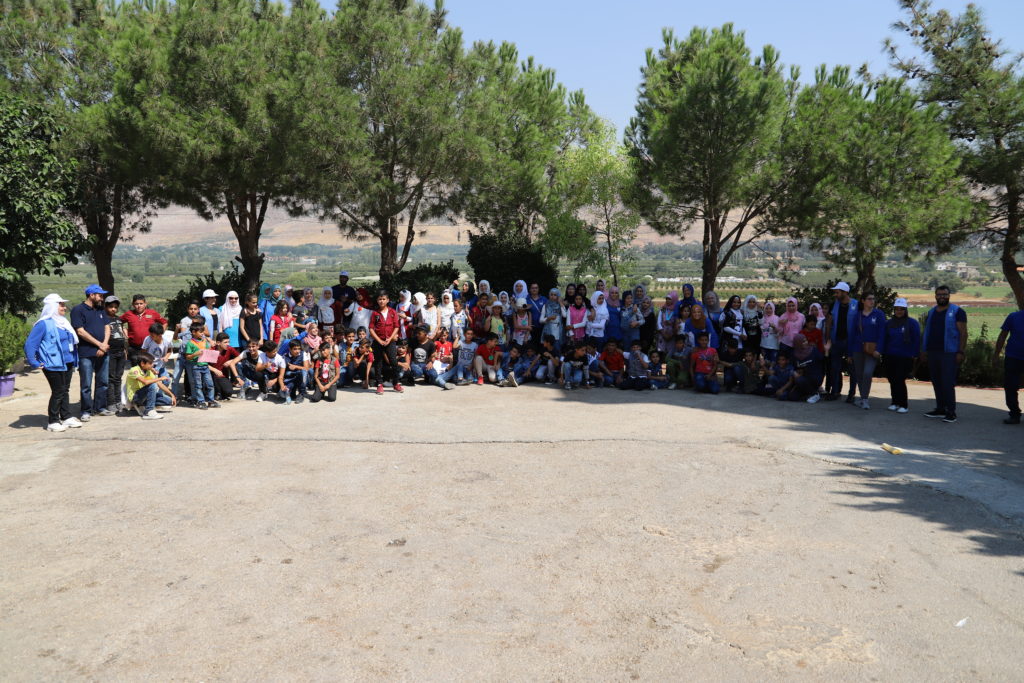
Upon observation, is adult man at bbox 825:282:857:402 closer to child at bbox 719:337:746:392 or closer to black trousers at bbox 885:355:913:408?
black trousers at bbox 885:355:913:408

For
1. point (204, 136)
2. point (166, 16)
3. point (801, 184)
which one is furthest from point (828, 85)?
point (166, 16)

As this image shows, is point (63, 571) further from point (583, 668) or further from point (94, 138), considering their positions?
point (94, 138)

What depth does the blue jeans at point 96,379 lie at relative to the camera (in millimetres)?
9719

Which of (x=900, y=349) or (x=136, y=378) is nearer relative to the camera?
(x=136, y=378)

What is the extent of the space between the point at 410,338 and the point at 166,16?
11.8m

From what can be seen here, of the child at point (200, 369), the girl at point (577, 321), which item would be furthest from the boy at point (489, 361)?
the child at point (200, 369)

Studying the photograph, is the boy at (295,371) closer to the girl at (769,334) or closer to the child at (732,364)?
the child at (732,364)

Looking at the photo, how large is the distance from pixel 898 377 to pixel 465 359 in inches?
265

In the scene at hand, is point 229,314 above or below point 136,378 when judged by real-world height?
above

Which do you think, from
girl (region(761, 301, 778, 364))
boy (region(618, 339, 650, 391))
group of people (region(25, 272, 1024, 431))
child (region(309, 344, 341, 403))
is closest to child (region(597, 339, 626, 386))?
group of people (region(25, 272, 1024, 431))

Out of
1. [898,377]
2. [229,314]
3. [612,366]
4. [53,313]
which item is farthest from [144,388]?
[898,377]

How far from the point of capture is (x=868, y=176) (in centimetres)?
1775

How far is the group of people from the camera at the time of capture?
391 inches

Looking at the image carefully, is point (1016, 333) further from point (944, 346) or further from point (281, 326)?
point (281, 326)
